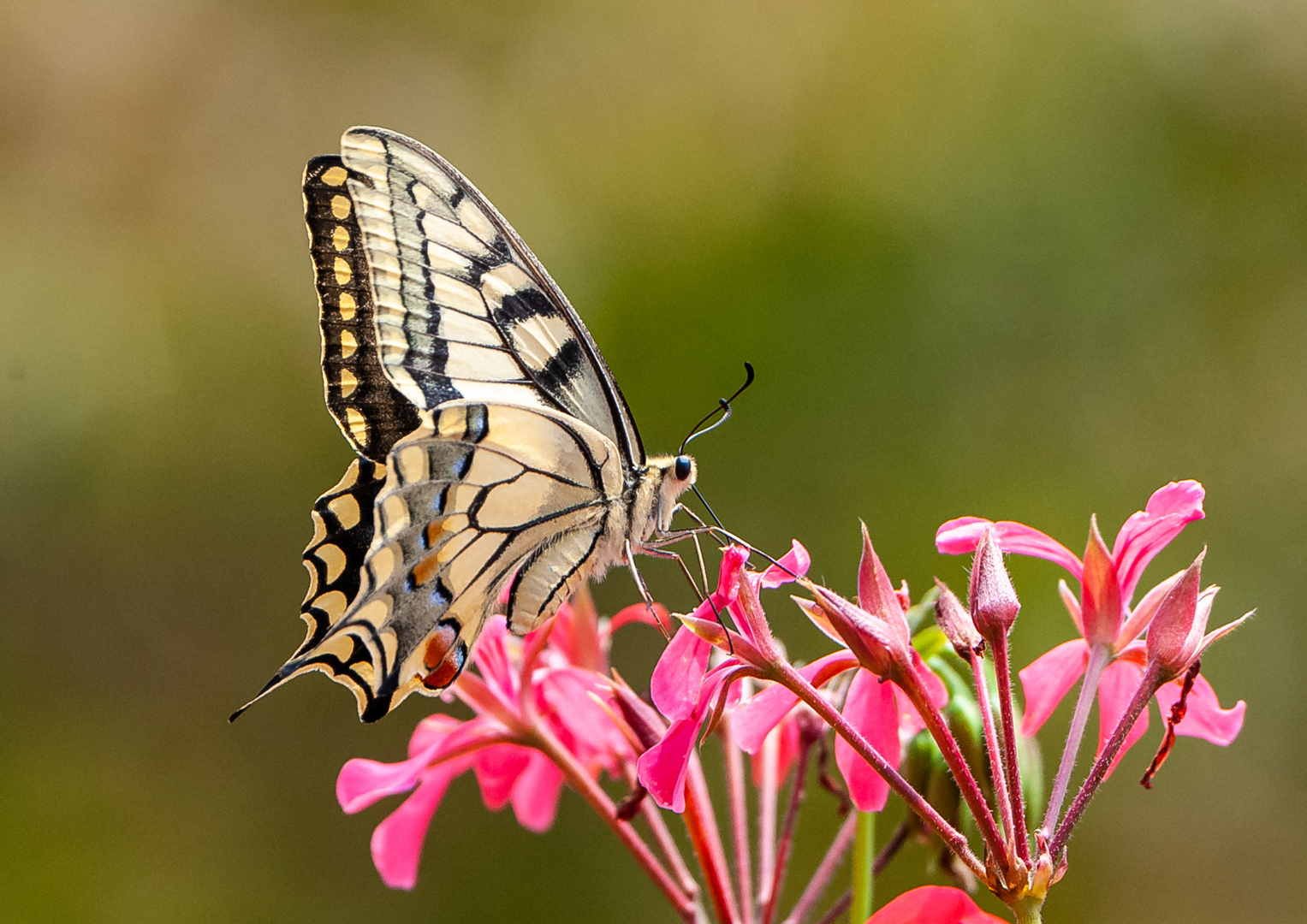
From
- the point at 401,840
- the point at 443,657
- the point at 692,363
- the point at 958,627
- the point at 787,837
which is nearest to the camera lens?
the point at 958,627

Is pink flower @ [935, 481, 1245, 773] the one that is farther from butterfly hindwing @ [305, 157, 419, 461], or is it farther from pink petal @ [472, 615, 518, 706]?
butterfly hindwing @ [305, 157, 419, 461]

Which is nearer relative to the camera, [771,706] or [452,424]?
[771,706]

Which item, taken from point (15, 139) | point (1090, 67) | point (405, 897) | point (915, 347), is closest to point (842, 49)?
point (1090, 67)

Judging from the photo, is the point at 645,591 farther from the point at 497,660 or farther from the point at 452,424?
the point at 452,424

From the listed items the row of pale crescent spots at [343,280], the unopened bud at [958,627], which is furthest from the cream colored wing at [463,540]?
the unopened bud at [958,627]

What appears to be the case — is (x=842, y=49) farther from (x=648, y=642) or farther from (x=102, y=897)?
(x=102, y=897)

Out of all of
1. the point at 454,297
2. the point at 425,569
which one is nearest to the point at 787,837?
the point at 425,569
